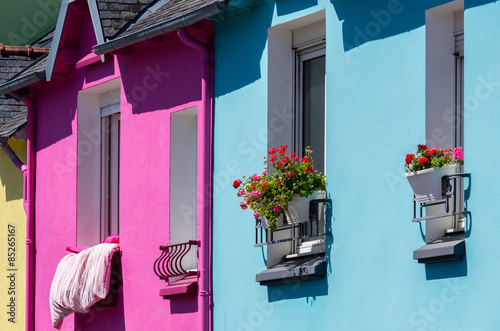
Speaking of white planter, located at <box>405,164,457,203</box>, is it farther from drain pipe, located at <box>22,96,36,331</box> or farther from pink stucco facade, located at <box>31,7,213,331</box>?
drain pipe, located at <box>22,96,36,331</box>

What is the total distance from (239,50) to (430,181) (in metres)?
3.67

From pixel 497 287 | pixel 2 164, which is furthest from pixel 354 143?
pixel 2 164

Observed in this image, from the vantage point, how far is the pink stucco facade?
1525cm

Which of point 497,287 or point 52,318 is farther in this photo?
point 52,318

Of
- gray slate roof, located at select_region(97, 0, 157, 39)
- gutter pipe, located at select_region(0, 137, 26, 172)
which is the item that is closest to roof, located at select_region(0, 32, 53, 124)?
gutter pipe, located at select_region(0, 137, 26, 172)

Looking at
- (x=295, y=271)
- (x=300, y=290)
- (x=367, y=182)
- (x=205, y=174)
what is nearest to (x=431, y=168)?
(x=367, y=182)

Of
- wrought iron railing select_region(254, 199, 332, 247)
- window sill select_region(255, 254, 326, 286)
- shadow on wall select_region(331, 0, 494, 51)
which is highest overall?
shadow on wall select_region(331, 0, 494, 51)

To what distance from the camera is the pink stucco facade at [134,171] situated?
15250mm

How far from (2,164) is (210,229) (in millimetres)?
6512

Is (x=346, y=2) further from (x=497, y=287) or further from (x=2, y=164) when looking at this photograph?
(x=2, y=164)

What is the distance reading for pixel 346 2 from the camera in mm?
12703

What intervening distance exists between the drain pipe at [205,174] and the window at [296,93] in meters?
1.16

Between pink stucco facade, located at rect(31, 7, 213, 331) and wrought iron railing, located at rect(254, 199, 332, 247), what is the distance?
4.77 feet

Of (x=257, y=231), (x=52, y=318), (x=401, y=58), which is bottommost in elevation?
(x=52, y=318)
